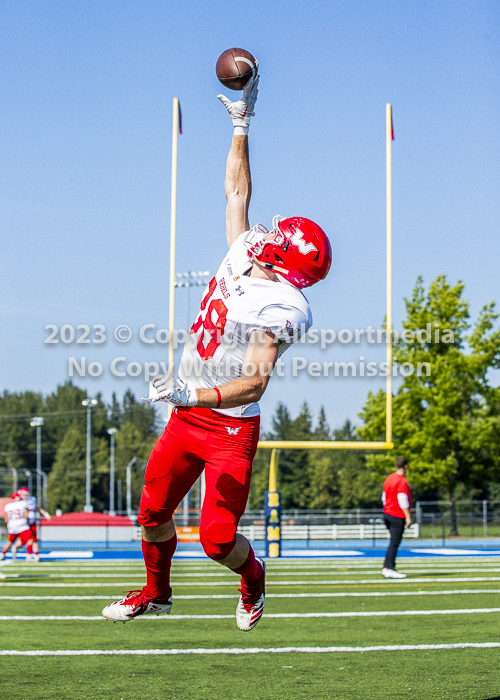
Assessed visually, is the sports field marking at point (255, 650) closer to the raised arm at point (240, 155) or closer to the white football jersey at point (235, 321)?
the white football jersey at point (235, 321)

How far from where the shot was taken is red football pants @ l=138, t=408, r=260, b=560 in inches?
149

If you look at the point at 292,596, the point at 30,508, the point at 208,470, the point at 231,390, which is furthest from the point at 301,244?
the point at 30,508

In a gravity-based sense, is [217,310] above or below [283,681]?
above

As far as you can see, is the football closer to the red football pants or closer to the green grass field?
the red football pants

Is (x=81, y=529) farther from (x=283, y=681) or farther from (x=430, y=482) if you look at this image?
(x=283, y=681)

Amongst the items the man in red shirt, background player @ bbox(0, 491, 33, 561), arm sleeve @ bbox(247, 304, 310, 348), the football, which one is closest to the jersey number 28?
arm sleeve @ bbox(247, 304, 310, 348)

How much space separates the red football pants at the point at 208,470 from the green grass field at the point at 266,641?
52.9 inches

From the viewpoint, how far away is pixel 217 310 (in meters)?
3.88

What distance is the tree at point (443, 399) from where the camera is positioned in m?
25.8

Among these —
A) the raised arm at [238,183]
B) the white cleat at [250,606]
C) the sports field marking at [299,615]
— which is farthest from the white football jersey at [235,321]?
the sports field marking at [299,615]

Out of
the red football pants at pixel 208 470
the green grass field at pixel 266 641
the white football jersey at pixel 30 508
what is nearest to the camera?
the red football pants at pixel 208 470

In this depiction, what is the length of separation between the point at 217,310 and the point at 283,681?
8.24 ft

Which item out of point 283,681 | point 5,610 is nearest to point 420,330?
point 5,610

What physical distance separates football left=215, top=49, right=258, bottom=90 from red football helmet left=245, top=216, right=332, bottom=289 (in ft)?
3.54
